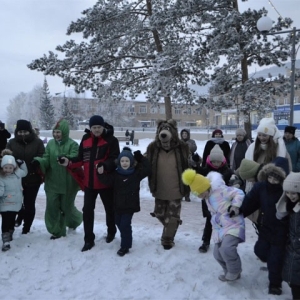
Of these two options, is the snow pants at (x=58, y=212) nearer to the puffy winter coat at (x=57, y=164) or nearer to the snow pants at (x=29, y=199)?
the puffy winter coat at (x=57, y=164)

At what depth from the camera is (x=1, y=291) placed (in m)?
3.92

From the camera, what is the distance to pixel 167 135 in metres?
4.57

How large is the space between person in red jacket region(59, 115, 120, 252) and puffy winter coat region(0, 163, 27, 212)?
0.78 metres

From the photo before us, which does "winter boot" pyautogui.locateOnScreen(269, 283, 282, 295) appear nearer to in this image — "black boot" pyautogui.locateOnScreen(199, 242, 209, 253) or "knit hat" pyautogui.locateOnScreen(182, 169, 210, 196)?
"black boot" pyautogui.locateOnScreen(199, 242, 209, 253)

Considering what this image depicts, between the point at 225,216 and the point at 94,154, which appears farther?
the point at 94,154

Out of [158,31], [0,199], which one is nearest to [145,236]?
[0,199]

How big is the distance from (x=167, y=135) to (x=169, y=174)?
575 mm

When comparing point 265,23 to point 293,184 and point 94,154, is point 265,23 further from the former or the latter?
point 293,184

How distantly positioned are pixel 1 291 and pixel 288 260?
3.32 meters

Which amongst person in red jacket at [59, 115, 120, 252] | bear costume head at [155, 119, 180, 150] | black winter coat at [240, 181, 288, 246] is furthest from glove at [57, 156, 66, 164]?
black winter coat at [240, 181, 288, 246]

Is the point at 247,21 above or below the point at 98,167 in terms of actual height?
above

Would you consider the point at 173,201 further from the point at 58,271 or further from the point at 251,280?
the point at 58,271

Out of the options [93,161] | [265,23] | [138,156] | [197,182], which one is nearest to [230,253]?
[197,182]

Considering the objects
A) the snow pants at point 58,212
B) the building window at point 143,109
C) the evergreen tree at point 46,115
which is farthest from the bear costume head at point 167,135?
the building window at point 143,109
